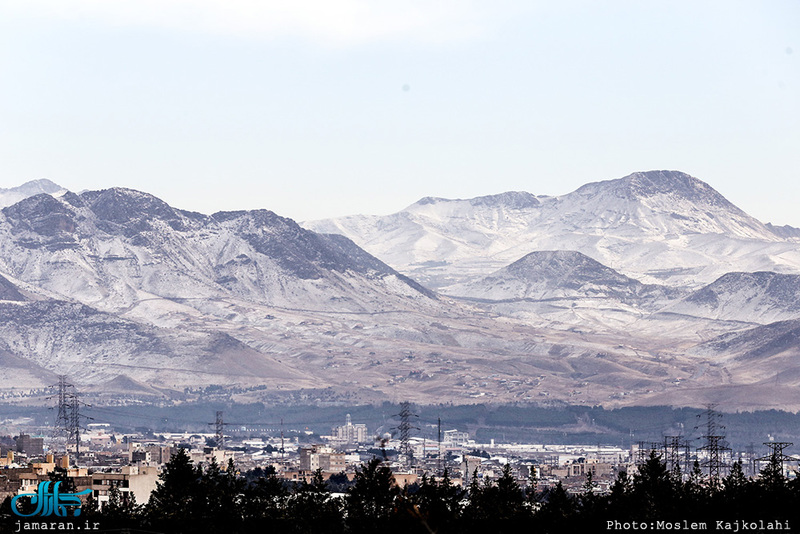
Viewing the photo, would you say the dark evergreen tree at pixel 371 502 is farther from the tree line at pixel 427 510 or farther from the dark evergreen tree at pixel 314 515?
the dark evergreen tree at pixel 314 515

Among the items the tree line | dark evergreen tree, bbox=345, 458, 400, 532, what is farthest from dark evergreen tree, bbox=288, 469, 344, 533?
dark evergreen tree, bbox=345, 458, 400, 532

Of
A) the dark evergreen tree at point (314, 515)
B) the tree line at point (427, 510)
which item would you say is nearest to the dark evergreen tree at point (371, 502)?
the tree line at point (427, 510)

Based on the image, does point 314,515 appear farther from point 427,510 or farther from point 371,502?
point 371,502

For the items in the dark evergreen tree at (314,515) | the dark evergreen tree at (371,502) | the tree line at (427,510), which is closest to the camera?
the tree line at (427,510)

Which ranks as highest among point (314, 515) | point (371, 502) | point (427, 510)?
point (371, 502)

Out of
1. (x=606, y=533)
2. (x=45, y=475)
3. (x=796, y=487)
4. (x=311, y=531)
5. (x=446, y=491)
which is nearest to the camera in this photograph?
(x=606, y=533)

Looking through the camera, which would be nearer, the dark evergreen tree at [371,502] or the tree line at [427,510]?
the tree line at [427,510]

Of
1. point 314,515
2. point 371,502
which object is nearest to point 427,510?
point 314,515

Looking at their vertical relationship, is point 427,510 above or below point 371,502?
below

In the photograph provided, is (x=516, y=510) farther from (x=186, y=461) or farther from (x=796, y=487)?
(x=186, y=461)

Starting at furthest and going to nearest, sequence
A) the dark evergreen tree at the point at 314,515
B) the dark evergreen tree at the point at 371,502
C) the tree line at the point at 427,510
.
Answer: the dark evergreen tree at the point at 371,502 < the dark evergreen tree at the point at 314,515 < the tree line at the point at 427,510

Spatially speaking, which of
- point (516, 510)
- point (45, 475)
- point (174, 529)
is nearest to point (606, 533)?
point (516, 510)
